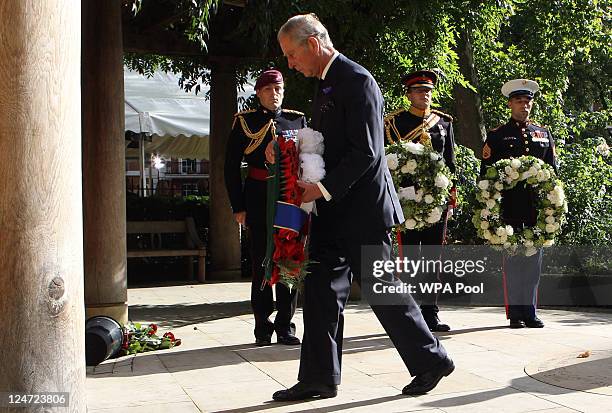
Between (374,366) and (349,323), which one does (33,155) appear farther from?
(349,323)

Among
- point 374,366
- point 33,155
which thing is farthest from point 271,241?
point 33,155

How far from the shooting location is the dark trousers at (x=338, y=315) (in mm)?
4555

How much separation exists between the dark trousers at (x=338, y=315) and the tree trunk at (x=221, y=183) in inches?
303

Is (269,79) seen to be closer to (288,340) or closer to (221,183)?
(288,340)

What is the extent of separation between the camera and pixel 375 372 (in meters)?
5.41

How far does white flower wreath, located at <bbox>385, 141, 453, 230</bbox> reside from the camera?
679cm

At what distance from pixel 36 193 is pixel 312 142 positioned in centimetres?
176

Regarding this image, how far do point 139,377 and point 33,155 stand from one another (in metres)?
2.45

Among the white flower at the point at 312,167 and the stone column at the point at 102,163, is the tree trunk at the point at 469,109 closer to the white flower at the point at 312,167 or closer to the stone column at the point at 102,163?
the stone column at the point at 102,163

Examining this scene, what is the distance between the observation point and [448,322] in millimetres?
7730

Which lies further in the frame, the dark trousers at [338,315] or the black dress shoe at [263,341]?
the black dress shoe at [263,341]

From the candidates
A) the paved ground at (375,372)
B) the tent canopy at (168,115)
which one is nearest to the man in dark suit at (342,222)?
the paved ground at (375,372)

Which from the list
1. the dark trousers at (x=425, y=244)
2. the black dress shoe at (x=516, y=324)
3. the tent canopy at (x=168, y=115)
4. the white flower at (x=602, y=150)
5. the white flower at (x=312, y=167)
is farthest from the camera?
the tent canopy at (x=168, y=115)

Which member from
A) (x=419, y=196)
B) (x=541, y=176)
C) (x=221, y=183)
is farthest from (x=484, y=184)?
(x=221, y=183)
